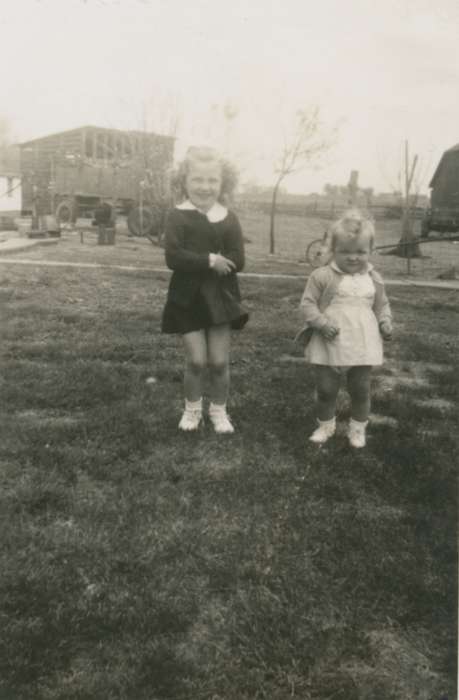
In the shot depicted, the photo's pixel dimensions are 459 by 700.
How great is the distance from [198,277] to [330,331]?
2.15ft

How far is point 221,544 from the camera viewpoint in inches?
85.4

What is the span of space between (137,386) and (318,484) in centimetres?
148

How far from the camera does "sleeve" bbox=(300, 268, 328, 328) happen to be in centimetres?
296

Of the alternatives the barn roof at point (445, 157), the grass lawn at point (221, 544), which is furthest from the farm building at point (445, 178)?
the grass lawn at point (221, 544)

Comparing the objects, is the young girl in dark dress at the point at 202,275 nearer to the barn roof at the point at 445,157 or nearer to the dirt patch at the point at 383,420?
the dirt patch at the point at 383,420

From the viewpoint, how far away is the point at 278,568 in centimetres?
205

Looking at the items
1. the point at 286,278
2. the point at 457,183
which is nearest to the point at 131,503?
the point at 286,278

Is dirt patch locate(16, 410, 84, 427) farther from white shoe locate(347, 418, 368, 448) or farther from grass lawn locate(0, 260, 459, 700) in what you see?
white shoe locate(347, 418, 368, 448)

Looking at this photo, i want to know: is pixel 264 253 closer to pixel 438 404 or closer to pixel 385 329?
pixel 438 404

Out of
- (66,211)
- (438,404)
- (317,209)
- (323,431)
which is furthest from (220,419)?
(317,209)

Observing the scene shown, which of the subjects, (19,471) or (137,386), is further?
(137,386)

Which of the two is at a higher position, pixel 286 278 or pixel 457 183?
pixel 457 183

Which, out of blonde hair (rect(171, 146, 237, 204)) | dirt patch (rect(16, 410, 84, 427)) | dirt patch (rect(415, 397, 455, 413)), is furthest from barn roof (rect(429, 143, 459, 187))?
dirt patch (rect(16, 410, 84, 427))

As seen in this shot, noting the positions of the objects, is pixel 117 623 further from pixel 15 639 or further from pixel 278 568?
pixel 278 568
